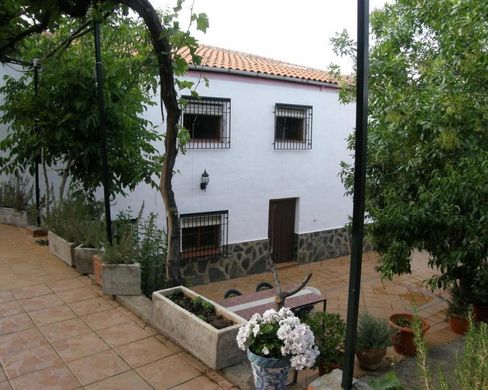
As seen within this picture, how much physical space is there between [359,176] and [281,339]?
1.09 metres

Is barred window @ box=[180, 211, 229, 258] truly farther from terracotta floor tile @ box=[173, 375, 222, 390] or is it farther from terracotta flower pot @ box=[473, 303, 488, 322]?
terracotta floor tile @ box=[173, 375, 222, 390]

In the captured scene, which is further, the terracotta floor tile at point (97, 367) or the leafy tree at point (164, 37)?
the leafy tree at point (164, 37)

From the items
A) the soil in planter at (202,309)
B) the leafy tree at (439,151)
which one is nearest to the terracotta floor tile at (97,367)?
the soil in planter at (202,309)

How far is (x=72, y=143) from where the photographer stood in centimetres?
572

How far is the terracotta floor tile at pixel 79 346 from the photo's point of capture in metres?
3.35

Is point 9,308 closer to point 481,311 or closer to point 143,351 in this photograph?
point 143,351

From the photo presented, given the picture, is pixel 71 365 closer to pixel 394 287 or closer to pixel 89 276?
pixel 89 276

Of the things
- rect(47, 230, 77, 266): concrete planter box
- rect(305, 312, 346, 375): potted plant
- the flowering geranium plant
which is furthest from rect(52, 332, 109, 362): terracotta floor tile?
rect(47, 230, 77, 266): concrete planter box

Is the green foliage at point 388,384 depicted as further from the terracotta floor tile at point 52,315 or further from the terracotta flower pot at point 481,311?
the terracotta flower pot at point 481,311

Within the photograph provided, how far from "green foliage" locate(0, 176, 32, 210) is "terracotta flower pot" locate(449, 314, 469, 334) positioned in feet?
23.6

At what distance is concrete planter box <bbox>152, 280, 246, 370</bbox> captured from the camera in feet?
10.3

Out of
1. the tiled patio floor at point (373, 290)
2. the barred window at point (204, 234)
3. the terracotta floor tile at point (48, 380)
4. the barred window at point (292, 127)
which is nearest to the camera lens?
the terracotta floor tile at point (48, 380)

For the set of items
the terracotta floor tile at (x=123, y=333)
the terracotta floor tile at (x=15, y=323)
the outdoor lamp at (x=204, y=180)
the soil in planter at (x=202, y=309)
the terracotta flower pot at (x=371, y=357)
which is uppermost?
the outdoor lamp at (x=204, y=180)

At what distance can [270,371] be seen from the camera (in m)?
2.58
